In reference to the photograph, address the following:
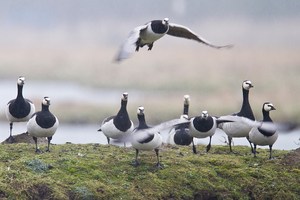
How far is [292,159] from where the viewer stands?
18.6 metres

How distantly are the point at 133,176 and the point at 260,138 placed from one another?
2.98 metres

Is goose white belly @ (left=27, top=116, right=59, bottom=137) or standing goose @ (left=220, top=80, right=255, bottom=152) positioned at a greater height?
standing goose @ (left=220, top=80, right=255, bottom=152)

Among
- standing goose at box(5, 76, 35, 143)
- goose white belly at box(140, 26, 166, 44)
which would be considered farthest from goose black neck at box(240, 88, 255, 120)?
standing goose at box(5, 76, 35, 143)

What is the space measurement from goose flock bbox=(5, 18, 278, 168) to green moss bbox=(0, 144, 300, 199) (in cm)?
40

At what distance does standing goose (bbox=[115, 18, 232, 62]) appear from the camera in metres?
15.8

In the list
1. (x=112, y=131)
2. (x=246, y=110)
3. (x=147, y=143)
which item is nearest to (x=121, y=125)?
(x=112, y=131)

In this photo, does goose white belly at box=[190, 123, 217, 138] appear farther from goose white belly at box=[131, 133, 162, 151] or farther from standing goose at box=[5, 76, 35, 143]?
standing goose at box=[5, 76, 35, 143]

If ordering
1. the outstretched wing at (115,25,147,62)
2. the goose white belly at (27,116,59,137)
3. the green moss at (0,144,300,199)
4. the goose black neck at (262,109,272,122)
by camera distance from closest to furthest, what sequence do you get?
the outstretched wing at (115,25,147,62), the green moss at (0,144,300,199), the goose white belly at (27,116,59,137), the goose black neck at (262,109,272,122)

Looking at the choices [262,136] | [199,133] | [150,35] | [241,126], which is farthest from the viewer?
[241,126]

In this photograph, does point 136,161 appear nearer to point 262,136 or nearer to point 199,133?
point 199,133

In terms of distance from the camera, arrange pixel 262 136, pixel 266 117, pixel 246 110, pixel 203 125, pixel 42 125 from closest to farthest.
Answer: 1. pixel 42 125
2. pixel 262 136
3. pixel 203 125
4. pixel 266 117
5. pixel 246 110

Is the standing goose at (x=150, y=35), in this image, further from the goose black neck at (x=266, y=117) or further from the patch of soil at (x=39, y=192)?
the patch of soil at (x=39, y=192)

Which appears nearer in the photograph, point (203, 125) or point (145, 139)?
point (145, 139)

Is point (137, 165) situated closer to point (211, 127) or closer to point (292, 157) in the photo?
point (211, 127)
